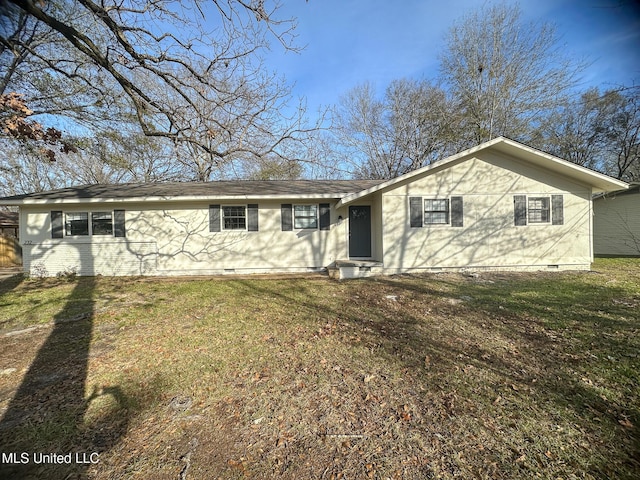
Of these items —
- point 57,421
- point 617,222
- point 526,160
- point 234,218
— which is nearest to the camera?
point 57,421

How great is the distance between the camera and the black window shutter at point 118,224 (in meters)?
10.2

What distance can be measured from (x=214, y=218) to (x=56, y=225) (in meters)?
5.29

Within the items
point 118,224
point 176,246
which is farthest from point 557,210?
point 118,224

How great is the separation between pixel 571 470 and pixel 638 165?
27.0 metres

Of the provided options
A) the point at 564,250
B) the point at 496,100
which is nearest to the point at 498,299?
A: the point at 564,250

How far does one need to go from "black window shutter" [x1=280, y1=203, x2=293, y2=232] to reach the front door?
2183 mm

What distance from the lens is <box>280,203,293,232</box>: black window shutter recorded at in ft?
34.3

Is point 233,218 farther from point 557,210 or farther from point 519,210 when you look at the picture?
point 557,210

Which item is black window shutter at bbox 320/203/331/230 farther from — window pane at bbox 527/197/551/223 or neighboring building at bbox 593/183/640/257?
neighboring building at bbox 593/183/640/257

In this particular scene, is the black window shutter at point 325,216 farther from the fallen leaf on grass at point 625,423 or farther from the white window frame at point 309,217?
the fallen leaf on grass at point 625,423

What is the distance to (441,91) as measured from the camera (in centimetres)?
2044

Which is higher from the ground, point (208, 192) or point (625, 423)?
point (208, 192)

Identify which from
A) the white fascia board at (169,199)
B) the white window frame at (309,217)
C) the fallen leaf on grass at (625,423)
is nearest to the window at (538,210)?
the white fascia board at (169,199)

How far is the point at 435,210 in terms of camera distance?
972cm
